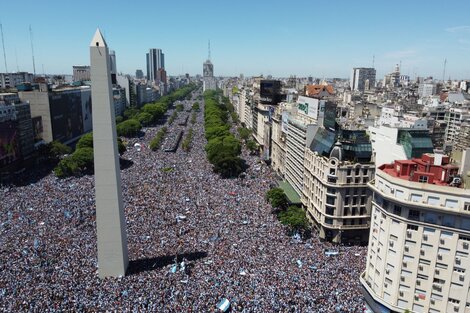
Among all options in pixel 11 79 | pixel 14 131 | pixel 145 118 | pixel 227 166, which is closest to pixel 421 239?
pixel 227 166

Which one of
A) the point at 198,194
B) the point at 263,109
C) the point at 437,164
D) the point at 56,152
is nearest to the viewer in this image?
the point at 437,164

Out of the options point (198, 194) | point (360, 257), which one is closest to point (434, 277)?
point (360, 257)

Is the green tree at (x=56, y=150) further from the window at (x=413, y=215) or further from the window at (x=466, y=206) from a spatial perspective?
the window at (x=466, y=206)

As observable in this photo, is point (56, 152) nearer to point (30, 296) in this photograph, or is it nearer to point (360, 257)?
point (30, 296)

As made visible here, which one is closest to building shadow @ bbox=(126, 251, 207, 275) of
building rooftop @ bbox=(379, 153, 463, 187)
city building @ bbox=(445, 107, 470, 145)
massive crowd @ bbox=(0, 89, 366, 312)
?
massive crowd @ bbox=(0, 89, 366, 312)

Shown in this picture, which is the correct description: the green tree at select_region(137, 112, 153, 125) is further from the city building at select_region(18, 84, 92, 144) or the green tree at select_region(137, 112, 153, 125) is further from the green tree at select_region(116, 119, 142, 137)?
the green tree at select_region(116, 119, 142, 137)
